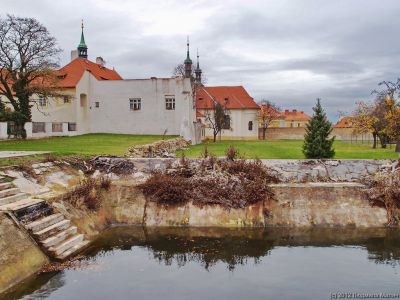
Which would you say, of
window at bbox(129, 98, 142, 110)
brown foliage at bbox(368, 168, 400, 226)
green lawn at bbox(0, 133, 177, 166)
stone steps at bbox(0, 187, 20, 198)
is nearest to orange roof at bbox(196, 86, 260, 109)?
window at bbox(129, 98, 142, 110)

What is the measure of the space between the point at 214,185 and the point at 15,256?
23.5ft

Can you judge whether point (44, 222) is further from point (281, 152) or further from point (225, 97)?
point (225, 97)

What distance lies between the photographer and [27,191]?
11.8 metres

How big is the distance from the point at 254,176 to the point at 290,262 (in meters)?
5.20

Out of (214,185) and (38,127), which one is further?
(38,127)

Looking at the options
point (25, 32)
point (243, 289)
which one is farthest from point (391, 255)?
point (25, 32)

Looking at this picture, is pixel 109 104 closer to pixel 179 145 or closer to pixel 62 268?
pixel 179 145

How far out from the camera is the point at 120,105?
40.0 meters

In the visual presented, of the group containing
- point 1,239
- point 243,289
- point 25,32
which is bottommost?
point 243,289

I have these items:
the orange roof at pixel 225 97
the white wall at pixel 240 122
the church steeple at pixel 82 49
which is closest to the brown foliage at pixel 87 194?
the church steeple at pixel 82 49

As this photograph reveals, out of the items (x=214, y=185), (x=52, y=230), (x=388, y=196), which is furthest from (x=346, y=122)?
(x=52, y=230)

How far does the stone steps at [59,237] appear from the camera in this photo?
933cm

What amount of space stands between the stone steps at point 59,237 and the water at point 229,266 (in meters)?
0.66

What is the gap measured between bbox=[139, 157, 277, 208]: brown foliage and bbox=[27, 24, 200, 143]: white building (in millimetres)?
22705
